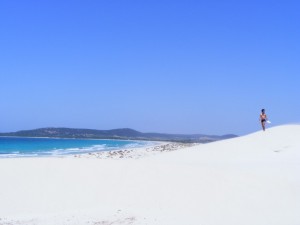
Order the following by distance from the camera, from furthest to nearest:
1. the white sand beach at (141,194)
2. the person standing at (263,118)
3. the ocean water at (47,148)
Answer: the ocean water at (47,148), the person standing at (263,118), the white sand beach at (141,194)

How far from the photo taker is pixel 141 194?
10055 mm

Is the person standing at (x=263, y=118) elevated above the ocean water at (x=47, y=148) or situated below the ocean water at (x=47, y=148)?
above

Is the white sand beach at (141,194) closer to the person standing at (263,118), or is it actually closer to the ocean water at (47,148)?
the person standing at (263,118)

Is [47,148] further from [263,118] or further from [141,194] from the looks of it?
[141,194]

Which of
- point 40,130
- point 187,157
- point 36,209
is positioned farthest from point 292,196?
point 40,130

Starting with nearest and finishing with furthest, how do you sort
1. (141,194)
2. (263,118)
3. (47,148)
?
(141,194), (263,118), (47,148)

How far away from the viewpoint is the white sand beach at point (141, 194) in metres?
8.60

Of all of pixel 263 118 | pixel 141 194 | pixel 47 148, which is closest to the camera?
pixel 141 194

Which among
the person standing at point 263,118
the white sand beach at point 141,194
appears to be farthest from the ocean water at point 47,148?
the white sand beach at point 141,194

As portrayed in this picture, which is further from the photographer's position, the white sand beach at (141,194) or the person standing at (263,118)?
the person standing at (263,118)

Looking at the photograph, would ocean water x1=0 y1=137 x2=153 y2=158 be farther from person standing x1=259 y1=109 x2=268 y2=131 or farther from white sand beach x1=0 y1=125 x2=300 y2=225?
white sand beach x1=0 y1=125 x2=300 y2=225

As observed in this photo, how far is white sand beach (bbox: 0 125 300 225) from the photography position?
8602mm

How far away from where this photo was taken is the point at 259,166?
13.9m

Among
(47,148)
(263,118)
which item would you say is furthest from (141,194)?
(47,148)
